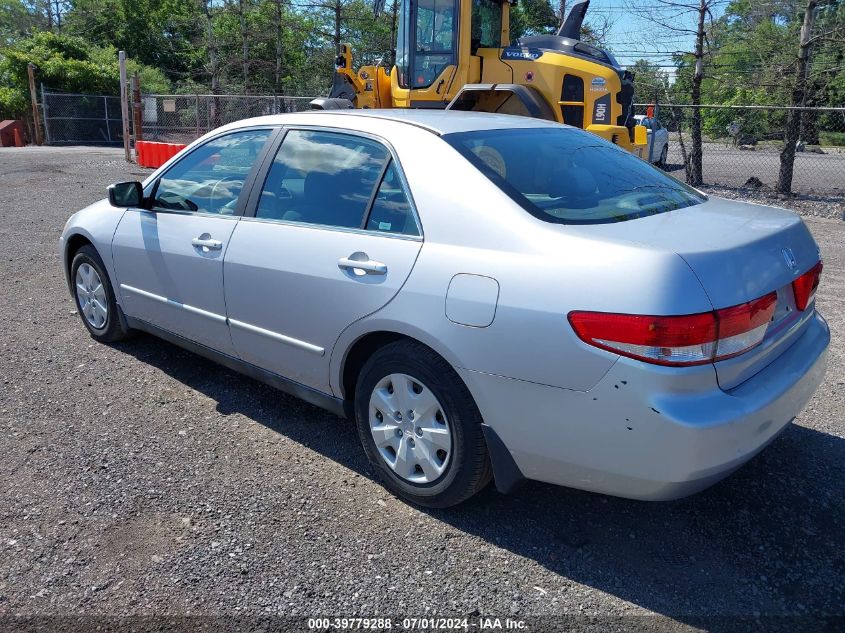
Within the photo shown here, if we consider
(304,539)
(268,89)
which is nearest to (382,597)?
(304,539)

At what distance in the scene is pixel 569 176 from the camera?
3.50m

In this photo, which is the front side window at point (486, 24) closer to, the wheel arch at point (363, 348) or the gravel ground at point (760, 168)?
the gravel ground at point (760, 168)

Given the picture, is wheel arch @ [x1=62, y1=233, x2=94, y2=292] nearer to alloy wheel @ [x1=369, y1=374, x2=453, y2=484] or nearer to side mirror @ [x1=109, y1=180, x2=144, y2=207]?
side mirror @ [x1=109, y1=180, x2=144, y2=207]

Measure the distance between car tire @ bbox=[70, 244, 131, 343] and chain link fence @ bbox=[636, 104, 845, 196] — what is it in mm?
11664

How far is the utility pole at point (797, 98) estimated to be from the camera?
12961 millimetres

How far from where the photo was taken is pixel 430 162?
10.7 ft

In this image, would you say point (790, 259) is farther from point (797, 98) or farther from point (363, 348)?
point (797, 98)

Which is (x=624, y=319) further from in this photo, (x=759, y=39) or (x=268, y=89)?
(x=268, y=89)

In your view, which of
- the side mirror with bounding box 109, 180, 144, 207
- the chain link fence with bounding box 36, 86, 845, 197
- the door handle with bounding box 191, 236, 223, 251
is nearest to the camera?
the door handle with bounding box 191, 236, 223, 251

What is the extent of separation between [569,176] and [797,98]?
1251 centimetres

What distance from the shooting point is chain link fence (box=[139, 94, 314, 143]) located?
21.0 m

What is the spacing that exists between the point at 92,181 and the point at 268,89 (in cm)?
1927

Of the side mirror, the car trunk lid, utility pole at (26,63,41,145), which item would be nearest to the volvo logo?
the car trunk lid

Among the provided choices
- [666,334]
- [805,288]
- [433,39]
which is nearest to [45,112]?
[433,39]
